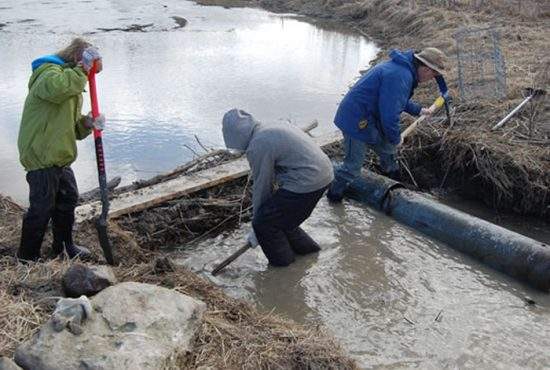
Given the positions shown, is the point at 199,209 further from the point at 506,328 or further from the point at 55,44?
the point at 55,44

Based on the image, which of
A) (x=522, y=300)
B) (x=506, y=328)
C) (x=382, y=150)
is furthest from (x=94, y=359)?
(x=382, y=150)

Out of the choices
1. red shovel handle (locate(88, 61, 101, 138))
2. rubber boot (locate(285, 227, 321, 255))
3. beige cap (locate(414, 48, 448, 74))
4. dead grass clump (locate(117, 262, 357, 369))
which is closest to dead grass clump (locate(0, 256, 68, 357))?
dead grass clump (locate(117, 262, 357, 369))

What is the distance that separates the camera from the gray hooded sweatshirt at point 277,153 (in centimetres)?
470

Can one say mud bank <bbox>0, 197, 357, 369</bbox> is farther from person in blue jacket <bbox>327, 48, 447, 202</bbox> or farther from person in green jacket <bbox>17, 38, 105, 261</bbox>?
person in blue jacket <bbox>327, 48, 447, 202</bbox>

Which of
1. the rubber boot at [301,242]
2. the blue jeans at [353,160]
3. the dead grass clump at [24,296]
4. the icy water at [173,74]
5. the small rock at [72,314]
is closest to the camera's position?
the small rock at [72,314]

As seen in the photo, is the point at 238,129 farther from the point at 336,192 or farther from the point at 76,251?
the point at 336,192

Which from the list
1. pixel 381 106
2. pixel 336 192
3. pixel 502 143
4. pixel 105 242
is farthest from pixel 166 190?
pixel 502 143

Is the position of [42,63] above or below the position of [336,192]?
above

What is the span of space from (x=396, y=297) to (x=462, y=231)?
3.83 feet

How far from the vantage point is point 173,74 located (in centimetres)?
1221

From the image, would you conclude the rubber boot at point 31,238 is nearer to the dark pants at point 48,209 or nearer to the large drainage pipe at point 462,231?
the dark pants at point 48,209

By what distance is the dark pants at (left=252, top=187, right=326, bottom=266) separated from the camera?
16.2ft

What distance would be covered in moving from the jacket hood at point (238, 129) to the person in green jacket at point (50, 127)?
1000 millimetres

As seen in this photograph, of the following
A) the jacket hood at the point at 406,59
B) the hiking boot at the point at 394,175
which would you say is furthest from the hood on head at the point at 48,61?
the hiking boot at the point at 394,175
